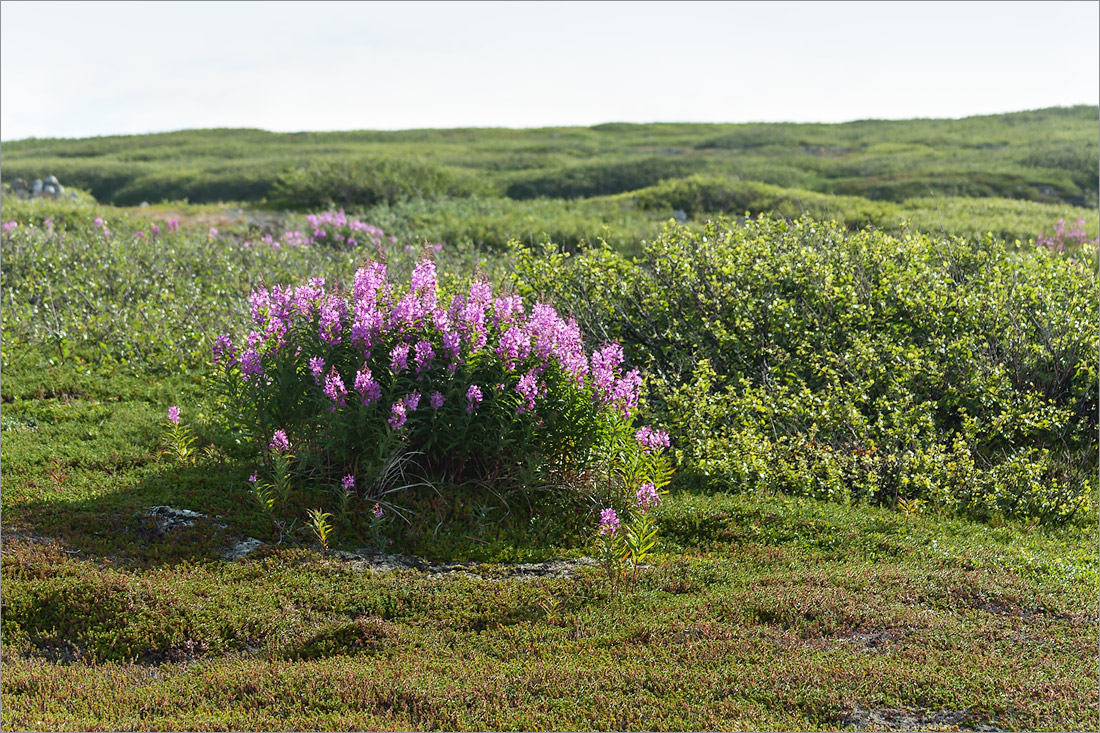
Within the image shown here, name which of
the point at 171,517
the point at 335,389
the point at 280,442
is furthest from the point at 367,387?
the point at 171,517

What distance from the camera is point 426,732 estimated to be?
4371 mm

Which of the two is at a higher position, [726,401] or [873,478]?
[726,401]

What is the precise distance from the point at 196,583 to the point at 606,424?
3150mm

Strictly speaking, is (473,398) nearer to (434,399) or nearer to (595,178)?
(434,399)

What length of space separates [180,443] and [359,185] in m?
23.6

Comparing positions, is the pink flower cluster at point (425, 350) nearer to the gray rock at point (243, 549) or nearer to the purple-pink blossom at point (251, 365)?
the purple-pink blossom at point (251, 365)

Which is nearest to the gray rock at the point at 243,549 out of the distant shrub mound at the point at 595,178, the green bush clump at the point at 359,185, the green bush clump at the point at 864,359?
the green bush clump at the point at 864,359

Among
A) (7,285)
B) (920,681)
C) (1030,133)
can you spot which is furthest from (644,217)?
(1030,133)

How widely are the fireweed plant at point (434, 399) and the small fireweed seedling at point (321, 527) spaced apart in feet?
0.88

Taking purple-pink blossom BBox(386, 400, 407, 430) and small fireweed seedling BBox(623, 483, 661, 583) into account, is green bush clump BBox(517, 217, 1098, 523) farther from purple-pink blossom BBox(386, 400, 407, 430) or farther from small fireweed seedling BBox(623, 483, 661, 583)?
purple-pink blossom BBox(386, 400, 407, 430)

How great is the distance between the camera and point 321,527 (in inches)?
257

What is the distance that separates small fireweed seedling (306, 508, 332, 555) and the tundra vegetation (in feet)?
0.27

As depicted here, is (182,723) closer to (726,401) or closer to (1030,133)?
(726,401)

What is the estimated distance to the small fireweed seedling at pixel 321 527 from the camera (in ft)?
21.4
